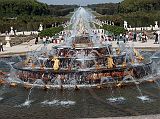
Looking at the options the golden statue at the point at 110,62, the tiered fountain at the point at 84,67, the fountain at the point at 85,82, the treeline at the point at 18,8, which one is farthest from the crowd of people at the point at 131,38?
the treeline at the point at 18,8

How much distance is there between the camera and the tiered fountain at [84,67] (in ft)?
63.2

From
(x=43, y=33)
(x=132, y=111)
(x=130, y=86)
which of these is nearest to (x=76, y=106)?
(x=132, y=111)

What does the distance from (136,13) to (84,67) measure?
2614 inches

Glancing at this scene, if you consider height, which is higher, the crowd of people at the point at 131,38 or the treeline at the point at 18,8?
the treeline at the point at 18,8

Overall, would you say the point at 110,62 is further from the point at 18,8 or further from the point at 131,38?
the point at 18,8

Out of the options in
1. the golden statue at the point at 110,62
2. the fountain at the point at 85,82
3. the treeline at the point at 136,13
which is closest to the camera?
the fountain at the point at 85,82

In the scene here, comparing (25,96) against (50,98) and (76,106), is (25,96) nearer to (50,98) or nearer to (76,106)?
(50,98)

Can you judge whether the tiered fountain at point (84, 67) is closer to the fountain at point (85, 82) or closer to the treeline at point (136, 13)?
the fountain at point (85, 82)

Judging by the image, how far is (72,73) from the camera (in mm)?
19297

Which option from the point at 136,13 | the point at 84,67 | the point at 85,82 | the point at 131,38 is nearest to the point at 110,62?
the point at 84,67

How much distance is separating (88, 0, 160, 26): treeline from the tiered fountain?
163 feet

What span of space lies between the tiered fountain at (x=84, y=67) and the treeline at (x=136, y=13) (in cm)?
4980

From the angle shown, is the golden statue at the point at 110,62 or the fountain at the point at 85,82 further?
the golden statue at the point at 110,62

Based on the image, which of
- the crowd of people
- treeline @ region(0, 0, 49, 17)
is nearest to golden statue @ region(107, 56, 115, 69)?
the crowd of people
